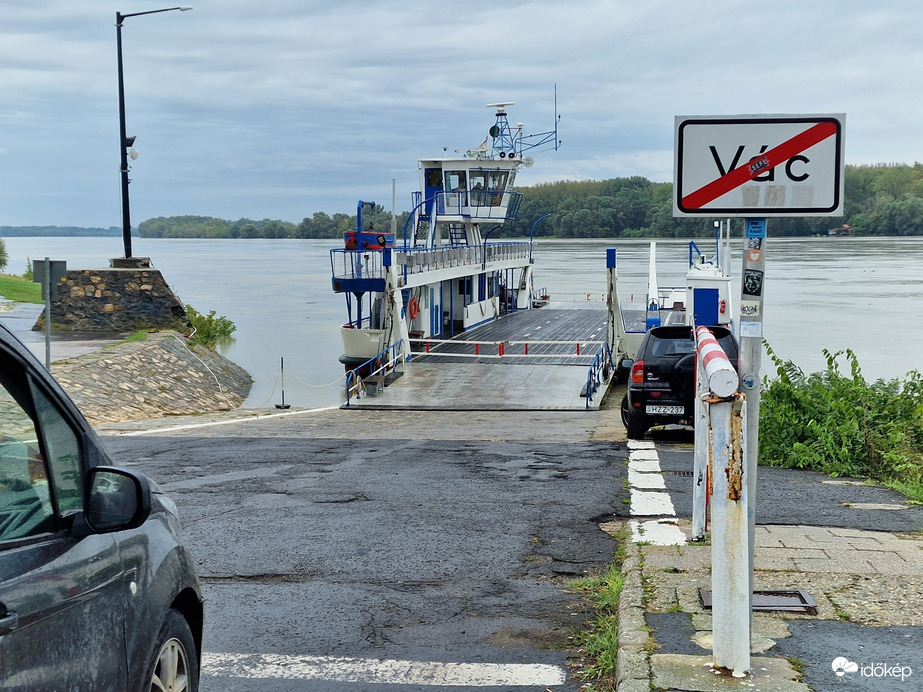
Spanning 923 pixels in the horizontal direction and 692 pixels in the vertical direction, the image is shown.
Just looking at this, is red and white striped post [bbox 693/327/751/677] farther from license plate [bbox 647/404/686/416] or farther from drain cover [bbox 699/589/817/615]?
license plate [bbox 647/404/686/416]


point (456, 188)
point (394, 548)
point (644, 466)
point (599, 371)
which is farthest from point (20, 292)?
point (394, 548)

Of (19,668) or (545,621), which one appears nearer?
(19,668)

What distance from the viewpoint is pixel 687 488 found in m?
8.84

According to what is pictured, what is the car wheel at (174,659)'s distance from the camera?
3.27 metres

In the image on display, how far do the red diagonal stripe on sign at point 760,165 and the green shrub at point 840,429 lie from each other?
595 centimetres

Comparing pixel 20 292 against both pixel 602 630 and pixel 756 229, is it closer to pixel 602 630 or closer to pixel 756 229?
pixel 602 630

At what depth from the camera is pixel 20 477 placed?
8.89ft

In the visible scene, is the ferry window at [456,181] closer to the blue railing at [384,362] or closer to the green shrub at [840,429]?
the blue railing at [384,362]

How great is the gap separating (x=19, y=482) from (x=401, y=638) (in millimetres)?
2802

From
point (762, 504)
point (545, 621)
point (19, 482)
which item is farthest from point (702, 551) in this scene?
point (19, 482)

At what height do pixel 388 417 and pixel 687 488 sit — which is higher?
pixel 687 488

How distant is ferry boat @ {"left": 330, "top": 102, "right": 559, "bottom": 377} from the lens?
100 feet

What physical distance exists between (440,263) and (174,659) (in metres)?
32.7

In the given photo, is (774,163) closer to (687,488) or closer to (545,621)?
(545,621)
